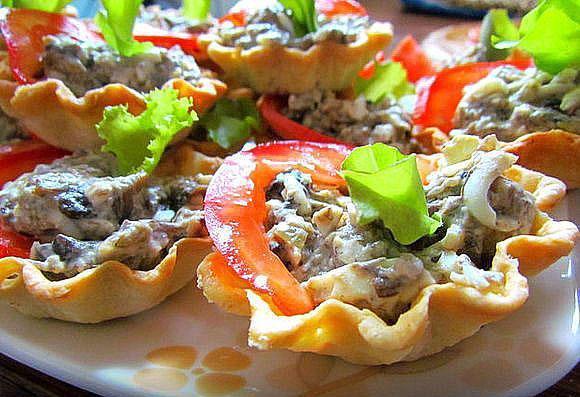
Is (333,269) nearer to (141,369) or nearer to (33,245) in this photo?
(141,369)

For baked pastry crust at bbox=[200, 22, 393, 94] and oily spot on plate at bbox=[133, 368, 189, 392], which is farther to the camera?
baked pastry crust at bbox=[200, 22, 393, 94]

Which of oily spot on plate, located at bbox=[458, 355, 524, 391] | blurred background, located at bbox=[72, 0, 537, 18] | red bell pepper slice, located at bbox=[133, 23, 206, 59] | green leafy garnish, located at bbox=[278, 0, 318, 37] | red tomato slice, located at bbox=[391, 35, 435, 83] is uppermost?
green leafy garnish, located at bbox=[278, 0, 318, 37]

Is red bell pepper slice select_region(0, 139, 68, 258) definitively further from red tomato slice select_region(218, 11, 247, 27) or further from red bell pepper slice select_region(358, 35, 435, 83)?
red bell pepper slice select_region(358, 35, 435, 83)

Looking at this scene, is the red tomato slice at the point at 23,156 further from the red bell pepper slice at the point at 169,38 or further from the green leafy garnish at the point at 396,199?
the green leafy garnish at the point at 396,199

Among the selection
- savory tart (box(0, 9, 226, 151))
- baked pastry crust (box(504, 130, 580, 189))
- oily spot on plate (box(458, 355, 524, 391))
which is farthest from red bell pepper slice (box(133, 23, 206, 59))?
oily spot on plate (box(458, 355, 524, 391))

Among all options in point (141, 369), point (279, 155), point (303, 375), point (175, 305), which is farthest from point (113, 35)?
point (303, 375)

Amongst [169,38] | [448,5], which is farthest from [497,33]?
[448,5]
